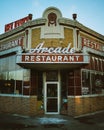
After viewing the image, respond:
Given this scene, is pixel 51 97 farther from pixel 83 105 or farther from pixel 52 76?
pixel 83 105

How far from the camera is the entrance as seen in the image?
14.5m

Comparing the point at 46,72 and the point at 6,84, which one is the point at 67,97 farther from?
the point at 6,84

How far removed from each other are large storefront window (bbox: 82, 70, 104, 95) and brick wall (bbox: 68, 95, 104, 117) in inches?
21.3

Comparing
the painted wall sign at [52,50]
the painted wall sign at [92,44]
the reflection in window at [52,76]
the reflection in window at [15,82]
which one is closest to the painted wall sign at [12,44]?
the painted wall sign at [52,50]

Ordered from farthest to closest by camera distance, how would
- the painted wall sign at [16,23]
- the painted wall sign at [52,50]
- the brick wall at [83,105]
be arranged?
the painted wall sign at [16,23] → the brick wall at [83,105] → the painted wall sign at [52,50]

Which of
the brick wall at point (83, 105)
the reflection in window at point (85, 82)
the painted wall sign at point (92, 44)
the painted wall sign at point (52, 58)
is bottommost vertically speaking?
the brick wall at point (83, 105)

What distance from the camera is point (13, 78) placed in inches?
621

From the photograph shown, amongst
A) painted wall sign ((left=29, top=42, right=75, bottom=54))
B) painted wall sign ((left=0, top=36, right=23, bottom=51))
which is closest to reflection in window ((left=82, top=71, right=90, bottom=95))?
painted wall sign ((left=29, top=42, right=75, bottom=54))

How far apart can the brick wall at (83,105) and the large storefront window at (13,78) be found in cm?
349

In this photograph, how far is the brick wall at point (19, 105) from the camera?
45.3ft

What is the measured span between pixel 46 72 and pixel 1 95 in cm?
485

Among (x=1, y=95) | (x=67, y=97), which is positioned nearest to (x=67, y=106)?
(x=67, y=97)

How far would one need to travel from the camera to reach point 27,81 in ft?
46.9

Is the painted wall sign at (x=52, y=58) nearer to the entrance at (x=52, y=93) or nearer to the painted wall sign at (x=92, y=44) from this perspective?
the entrance at (x=52, y=93)
